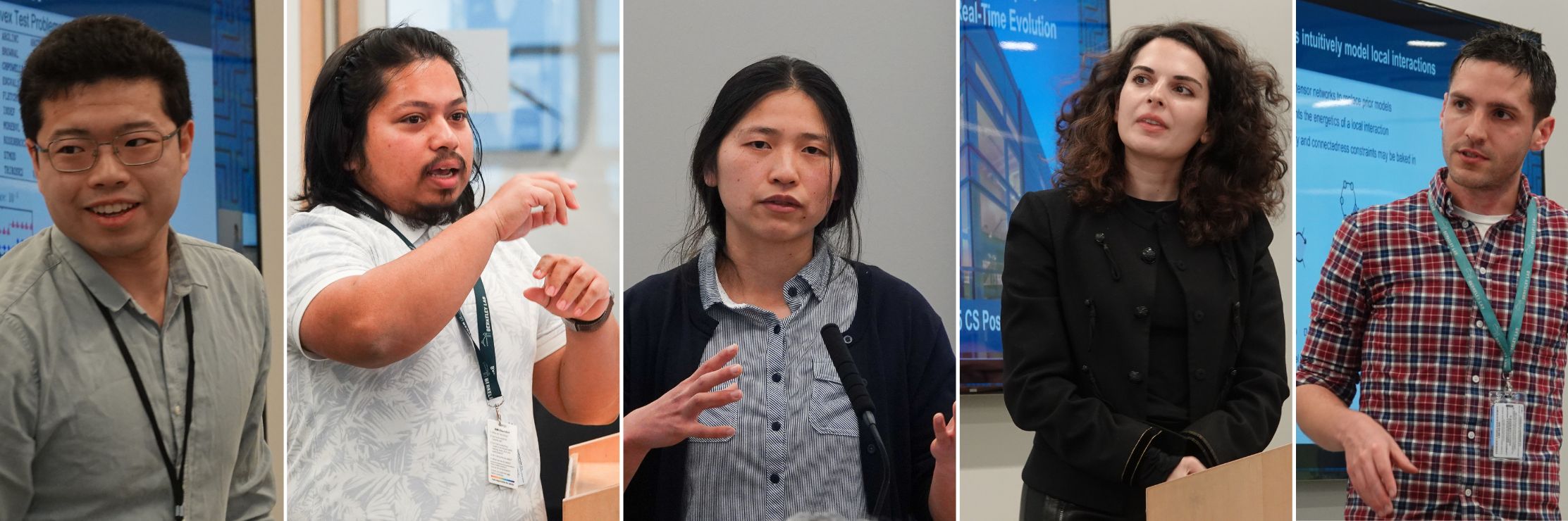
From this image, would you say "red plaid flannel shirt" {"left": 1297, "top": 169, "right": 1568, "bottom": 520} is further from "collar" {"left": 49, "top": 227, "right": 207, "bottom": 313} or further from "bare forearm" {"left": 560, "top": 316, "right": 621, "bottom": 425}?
"collar" {"left": 49, "top": 227, "right": 207, "bottom": 313}

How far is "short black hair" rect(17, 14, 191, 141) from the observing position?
2516mm

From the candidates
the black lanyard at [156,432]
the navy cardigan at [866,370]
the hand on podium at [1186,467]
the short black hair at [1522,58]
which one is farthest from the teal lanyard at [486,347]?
the short black hair at [1522,58]

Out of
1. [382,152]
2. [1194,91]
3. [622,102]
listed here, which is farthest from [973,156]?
[382,152]

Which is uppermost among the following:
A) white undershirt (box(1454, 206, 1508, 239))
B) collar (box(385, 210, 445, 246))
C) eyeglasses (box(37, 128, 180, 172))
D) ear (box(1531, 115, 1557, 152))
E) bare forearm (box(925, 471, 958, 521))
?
ear (box(1531, 115, 1557, 152))

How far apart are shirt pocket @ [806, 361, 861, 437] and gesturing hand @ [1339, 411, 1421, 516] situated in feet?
4.35

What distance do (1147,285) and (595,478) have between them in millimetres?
1329

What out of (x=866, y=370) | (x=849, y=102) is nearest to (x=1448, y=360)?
(x=866, y=370)

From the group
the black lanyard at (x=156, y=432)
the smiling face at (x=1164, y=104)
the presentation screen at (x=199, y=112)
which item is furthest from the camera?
the smiling face at (x=1164, y=104)

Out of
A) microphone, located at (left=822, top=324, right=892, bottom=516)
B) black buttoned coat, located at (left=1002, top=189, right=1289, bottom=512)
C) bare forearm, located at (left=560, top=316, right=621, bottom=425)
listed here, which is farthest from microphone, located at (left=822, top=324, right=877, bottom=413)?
bare forearm, located at (left=560, top=316, right=621, bottom=425)

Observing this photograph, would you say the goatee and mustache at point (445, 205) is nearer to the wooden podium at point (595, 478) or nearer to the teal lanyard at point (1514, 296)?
the wooden podium at point (595, 478)

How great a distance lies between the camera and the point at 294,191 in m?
2.87

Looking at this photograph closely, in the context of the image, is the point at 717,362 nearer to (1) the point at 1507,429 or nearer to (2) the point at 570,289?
(2) the point at 570,289

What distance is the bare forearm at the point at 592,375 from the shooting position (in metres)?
2.93

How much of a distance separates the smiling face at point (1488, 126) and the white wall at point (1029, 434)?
50cm
